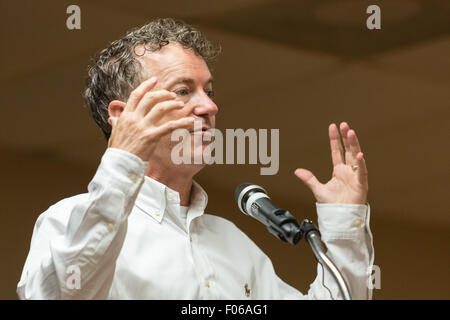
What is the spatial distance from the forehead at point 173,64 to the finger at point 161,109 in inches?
14.1

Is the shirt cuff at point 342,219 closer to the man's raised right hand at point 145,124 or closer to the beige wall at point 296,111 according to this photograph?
the man's raised right hand at point 145,124

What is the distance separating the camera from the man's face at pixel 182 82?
4.52ft

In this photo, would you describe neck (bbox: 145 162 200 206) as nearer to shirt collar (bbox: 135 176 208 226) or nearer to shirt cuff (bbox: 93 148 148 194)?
shirt collar (bbox: 135 176 208 226)

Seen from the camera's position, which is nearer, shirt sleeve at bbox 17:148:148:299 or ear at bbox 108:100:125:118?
shirt sleeve at bbox 17:148:148:299

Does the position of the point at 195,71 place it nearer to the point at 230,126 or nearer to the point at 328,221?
the point at 328,221

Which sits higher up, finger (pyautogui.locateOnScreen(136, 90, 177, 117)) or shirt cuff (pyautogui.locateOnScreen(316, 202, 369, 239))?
finger (pyautogui.locateOnScreen(136, 90, 177, 117))

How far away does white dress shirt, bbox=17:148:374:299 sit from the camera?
1008mm

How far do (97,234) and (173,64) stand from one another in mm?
529

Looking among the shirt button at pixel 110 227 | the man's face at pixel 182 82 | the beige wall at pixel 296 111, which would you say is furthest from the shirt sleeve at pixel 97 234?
the beige wall at pixel 296 111

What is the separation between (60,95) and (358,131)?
4.24 ft

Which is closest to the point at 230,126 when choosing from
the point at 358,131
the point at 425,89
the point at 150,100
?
the point at 358,131

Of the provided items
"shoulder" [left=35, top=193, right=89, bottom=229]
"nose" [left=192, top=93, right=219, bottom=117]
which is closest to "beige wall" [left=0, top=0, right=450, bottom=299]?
"nose" [left=192, top=93, right=219, bottom=117]

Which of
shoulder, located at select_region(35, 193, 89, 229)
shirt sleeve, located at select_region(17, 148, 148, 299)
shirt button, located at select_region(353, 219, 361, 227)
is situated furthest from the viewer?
shirt button, located at select_region(353, 219, 361, 227)

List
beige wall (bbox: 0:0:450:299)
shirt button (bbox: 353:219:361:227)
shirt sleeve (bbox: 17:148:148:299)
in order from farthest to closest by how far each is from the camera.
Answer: beige wall (bbox: 0:0:450:299) → shirt button (bbox: 353:219:361:227) → shirt sleeve (bbox: 17:148:148:299)
